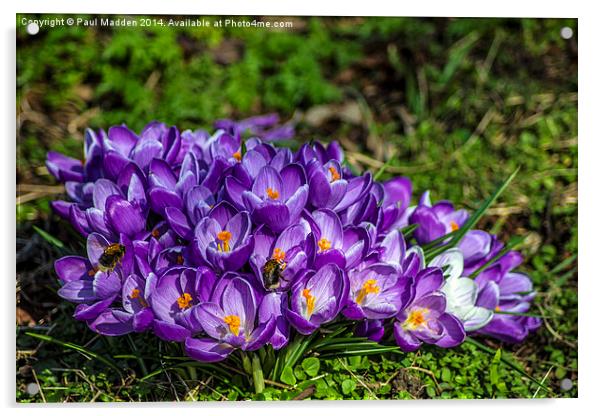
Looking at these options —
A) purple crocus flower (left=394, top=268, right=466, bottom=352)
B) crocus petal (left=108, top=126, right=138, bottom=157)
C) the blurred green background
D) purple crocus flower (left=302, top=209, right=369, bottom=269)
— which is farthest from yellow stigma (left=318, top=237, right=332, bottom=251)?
the blurred green background

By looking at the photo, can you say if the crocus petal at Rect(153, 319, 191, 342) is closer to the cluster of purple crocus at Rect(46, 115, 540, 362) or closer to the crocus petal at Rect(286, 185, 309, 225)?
the cluster of purple crocus at Rect(46, 115, 540, 362)

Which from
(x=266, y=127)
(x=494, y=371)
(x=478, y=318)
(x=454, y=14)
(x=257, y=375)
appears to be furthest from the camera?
(x=266, y=127)

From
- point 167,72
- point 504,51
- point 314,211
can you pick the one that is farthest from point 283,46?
point 314,211

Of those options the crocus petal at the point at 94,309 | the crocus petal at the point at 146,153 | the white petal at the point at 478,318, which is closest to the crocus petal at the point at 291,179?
the crocus petal at the point at 146,153

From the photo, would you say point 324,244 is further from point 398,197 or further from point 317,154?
point 398,197

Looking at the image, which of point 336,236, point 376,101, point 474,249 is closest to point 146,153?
point 336,236

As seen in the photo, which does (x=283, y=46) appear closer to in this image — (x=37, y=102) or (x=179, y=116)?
(x=179, y=116)
